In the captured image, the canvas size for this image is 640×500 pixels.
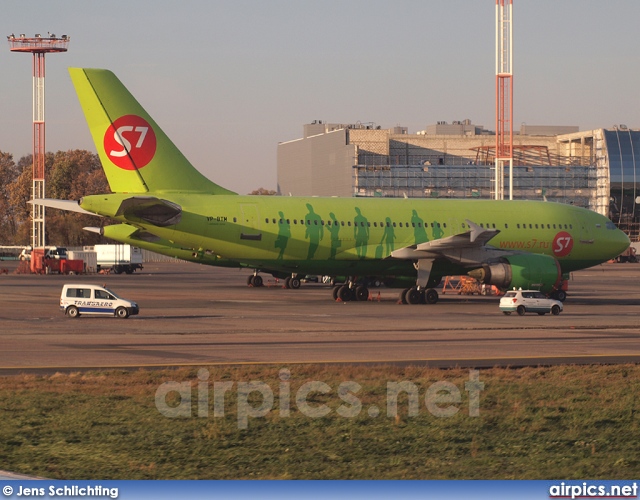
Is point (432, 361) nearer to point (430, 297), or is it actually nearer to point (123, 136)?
point (430, 297)

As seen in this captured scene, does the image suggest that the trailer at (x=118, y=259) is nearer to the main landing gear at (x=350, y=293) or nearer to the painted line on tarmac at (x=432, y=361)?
the main landing gear at (x=350, y=293)


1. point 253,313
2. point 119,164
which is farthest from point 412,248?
point 119,164

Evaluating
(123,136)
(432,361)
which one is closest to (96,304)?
(123,136)

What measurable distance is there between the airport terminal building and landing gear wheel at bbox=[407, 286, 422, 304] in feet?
285

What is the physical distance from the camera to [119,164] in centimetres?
4606

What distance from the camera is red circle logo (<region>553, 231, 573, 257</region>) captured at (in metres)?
53.6

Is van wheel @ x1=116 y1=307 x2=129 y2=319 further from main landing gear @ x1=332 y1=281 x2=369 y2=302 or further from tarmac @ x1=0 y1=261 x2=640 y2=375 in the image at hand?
main landing gear @ x1=332 y1=281 x2=369 y2=302

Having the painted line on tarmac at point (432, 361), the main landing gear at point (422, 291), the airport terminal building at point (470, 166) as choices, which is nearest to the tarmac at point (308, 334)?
the painted line on tarmac at point (432, 361)

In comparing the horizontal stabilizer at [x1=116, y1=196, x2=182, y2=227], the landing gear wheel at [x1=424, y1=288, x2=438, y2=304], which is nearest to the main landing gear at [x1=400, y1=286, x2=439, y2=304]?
the landing gear wheel at [x1=424, y1=288, x2=438, y2=304]

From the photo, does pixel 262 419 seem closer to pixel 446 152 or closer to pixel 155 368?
pixel 155 368

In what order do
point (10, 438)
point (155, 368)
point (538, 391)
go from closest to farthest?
point (10, 438) < point (538, 391) < point (155, 368)

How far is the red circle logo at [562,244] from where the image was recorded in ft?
176

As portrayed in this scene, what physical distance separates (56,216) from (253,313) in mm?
126519

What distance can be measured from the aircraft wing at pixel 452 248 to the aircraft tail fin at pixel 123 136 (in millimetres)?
11565
